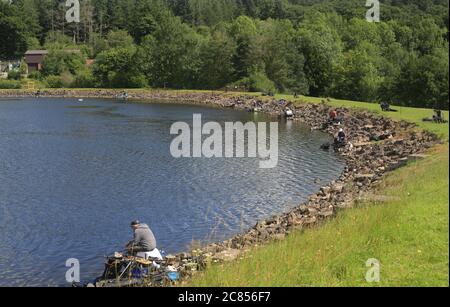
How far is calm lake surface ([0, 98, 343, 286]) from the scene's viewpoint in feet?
79.2

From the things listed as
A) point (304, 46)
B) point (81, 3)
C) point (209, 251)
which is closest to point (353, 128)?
point (209, 251)

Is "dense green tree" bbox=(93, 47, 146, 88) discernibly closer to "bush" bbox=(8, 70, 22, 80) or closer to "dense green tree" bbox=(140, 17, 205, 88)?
"dense green tree" bbox=(140, 17, 205, 88)

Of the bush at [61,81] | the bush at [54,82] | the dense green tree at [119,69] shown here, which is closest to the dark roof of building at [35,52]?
the bush at [54,82]

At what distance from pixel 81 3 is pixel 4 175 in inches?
6174

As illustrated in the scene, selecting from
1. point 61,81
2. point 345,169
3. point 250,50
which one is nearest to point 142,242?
point 345,169

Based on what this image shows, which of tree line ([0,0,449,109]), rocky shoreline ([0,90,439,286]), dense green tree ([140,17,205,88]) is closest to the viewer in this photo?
rocky shoreline ([0,90,439,286])

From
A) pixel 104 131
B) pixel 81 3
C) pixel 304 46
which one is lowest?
pixel 104 131

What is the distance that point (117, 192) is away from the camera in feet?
112

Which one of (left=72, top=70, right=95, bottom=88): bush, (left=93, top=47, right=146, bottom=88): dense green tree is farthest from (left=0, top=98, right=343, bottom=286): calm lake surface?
(left=72, top=70, right=95, bottom=88): bush

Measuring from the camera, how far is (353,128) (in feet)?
189

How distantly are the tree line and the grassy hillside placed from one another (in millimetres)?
50235

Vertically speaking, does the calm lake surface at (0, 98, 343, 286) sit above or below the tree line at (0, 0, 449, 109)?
below

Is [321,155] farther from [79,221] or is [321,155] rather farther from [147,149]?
[79,221]

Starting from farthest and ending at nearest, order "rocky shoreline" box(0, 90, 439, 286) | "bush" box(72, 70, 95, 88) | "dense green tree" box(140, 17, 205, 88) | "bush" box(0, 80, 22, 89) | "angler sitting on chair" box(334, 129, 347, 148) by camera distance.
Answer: "bush" box(72, 70, 95, 88) < "bush" box(0, 80, 22, 89) < "dense green tree" box(140, 17, 205, 88) < "angler sitting on chair" box(334, 129, 347, 148) < "rocky shoreline" box(0, 90, 439, 286)
